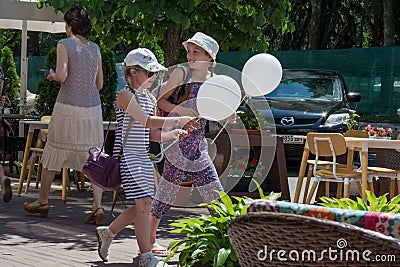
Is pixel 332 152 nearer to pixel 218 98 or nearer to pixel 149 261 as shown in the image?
pixel 149 261

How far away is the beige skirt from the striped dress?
2.37m

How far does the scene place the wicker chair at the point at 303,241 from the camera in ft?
10.6

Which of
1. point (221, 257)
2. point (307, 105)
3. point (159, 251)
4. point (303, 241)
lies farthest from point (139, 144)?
point (307, 105)

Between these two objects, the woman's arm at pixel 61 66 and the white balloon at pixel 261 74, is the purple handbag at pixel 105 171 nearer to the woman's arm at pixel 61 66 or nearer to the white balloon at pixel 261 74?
the white balloon at pixel 261 74

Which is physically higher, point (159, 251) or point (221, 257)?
point (221, 257)

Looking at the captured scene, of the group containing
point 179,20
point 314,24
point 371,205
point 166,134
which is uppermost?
point 314,24

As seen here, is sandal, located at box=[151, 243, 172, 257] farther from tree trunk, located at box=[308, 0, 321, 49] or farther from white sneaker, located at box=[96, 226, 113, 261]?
tree trunk, located at box=[308, 0, 321, 49]

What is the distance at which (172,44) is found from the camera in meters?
Result: 11.7

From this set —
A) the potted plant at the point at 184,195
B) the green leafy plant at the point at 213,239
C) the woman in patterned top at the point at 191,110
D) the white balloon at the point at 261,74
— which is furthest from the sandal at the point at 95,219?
the green leafy plant at the point at 213,239

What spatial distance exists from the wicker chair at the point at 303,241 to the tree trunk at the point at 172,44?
826 cm

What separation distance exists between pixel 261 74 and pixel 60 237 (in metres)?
3.10

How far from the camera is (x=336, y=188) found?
11.4 metres

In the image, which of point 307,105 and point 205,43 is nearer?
point 205,43

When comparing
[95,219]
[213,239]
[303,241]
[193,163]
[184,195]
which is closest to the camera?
[303,241]
